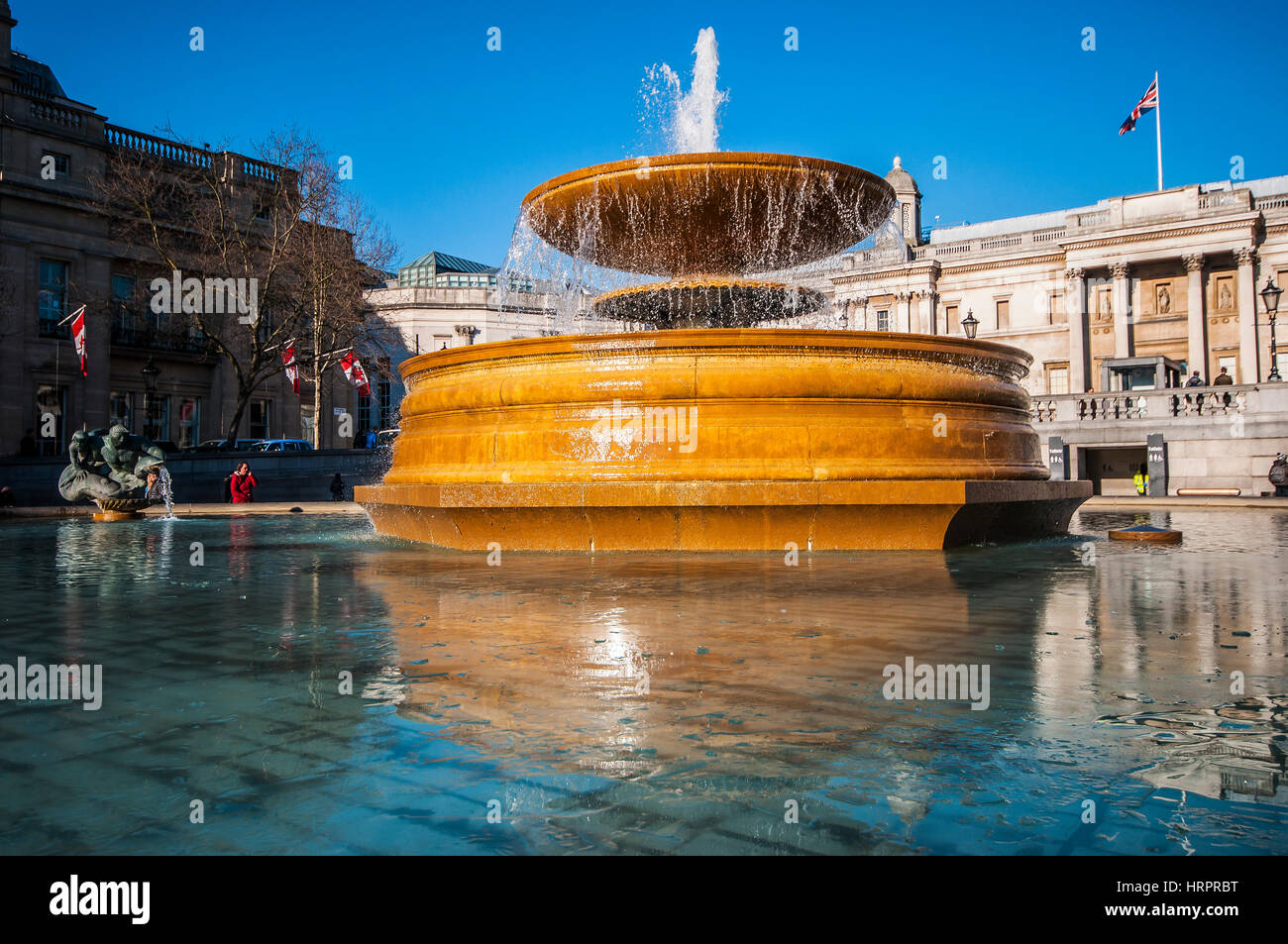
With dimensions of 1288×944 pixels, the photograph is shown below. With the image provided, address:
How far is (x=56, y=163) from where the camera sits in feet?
118

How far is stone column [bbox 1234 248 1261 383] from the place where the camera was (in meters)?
52.2

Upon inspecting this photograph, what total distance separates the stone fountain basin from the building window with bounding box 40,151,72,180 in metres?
32.1

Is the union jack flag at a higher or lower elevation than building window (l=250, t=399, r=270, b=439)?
higher

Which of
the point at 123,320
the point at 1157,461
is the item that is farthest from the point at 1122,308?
the point at 123,320

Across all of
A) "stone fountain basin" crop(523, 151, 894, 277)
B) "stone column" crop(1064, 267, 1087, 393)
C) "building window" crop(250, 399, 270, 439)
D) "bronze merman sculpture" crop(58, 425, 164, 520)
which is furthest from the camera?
"stone column" crop(1064, 267, 1087, 393)

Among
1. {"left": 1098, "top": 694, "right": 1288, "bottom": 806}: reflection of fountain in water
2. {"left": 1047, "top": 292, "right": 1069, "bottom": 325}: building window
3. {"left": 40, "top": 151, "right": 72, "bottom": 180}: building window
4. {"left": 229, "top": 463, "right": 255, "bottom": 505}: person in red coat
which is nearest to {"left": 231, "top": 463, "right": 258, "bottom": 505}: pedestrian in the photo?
{"left": 229, "top": 463, "right": 255, "bottom": 505}: person in red coat

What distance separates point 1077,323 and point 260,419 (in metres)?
47.5

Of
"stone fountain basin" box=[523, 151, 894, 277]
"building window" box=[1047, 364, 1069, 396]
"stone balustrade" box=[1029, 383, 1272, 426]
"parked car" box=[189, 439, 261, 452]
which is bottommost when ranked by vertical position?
"parked car" box=[189, 439, 261, 452]

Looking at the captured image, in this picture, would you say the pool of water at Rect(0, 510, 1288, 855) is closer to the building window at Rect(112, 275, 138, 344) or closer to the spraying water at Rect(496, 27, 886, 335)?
the spraying water at Rect(496, 27, 886, 335)

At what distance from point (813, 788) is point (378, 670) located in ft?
6.18

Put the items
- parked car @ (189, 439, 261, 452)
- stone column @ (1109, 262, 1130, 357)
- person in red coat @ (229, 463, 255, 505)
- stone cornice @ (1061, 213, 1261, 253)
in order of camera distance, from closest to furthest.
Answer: person in red coat @ (229, 463, 255, 505)
parked car @ (189, 439, 261, 452)
stone cornice @ (1061, 213, 1261, 253)
stone column @ (1109, 262, 1130, 357)

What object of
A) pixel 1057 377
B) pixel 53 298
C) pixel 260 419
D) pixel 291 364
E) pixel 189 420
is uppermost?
pixel 53 298

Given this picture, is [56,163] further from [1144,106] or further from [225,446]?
[1144,106]
